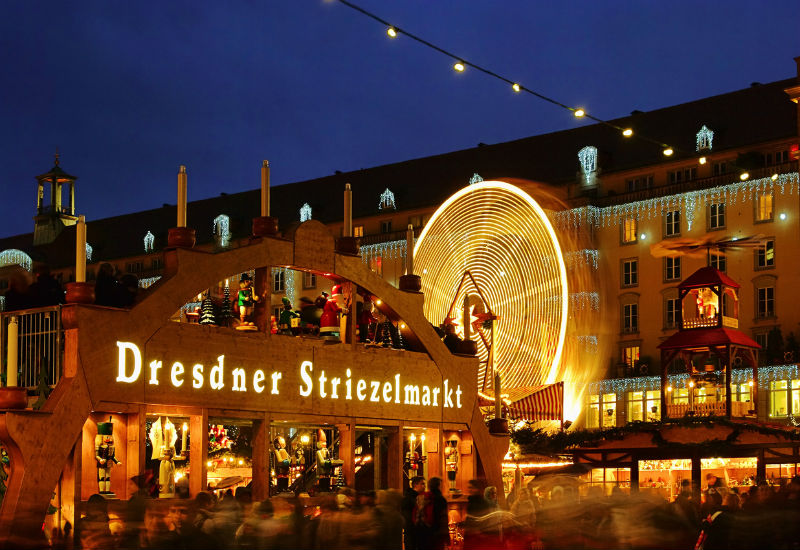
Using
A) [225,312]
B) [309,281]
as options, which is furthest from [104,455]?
[309,281]

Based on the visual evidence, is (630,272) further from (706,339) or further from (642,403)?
(706,339)

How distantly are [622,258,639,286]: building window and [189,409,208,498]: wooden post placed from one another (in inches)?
2116

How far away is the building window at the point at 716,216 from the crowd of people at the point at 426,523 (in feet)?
Result: 166

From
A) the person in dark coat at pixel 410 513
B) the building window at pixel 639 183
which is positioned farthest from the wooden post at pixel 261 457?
the building window at pixel 639 183

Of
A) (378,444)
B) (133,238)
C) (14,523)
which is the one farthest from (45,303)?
(133,238)

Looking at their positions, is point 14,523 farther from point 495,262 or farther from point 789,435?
point 495,262

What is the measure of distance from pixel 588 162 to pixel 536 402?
121 ft

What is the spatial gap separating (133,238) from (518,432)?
60696 mm

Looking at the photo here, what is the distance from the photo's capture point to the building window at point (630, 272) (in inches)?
2793

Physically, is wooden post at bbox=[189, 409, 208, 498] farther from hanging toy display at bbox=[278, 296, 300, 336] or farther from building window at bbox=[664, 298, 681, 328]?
building window at bbox=[664, 298, 681, 328]

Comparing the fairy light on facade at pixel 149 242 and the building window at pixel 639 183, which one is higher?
the building window at pixel 639 183

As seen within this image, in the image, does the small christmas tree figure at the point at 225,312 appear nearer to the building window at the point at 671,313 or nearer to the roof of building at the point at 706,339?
the roof of building at the point at 706,339

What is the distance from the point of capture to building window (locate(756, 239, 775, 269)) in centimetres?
6512

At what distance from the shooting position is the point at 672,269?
69500 millimetres
